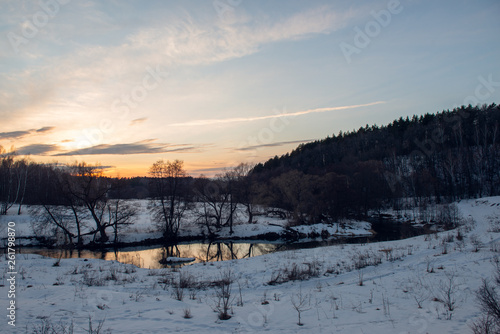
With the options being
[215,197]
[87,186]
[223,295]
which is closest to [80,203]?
[87,186]

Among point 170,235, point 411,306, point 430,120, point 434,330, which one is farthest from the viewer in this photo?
point 430,120

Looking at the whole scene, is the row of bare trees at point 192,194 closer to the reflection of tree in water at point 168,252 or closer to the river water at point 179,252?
the reflection of tree in water at point 168,252

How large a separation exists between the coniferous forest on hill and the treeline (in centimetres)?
19

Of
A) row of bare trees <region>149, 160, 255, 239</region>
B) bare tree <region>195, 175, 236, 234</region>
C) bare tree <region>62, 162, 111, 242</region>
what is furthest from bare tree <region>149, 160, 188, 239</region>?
bare tree <region>62, 162, 111, 242</region>

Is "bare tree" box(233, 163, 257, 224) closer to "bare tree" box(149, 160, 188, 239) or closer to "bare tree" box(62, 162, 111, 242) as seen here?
"bare tree" box(149, 160, 188, 239)

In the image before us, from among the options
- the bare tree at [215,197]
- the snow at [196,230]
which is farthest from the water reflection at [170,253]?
the bare tree at [215,197]

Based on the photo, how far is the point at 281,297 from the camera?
32.8ft

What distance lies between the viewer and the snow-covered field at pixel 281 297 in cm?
663

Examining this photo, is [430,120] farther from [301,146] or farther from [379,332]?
[379,332]

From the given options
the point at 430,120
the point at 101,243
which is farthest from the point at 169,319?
the point at 430,120

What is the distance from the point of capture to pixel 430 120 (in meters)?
88.2

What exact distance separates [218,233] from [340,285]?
3165cm

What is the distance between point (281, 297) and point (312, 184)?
42.8 metres

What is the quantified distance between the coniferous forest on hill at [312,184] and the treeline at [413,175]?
19 cm
